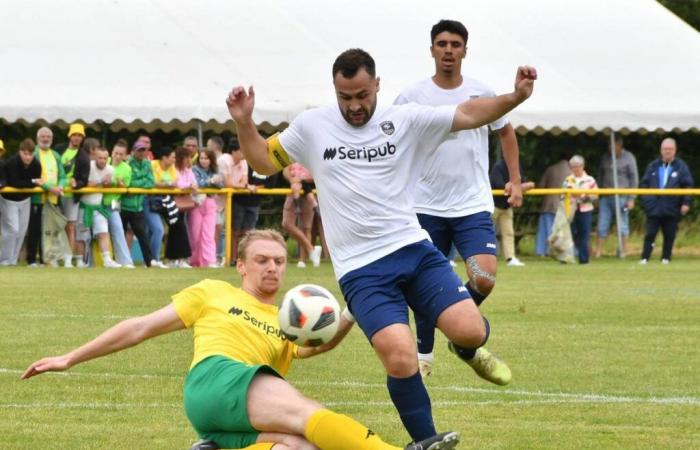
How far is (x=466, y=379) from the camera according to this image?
35.1 feet

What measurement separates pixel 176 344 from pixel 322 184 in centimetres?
538

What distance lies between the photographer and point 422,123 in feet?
25.4

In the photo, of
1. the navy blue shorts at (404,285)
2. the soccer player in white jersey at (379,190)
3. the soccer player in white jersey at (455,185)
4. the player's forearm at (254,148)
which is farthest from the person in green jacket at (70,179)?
the navy blue shorts at (404,285)

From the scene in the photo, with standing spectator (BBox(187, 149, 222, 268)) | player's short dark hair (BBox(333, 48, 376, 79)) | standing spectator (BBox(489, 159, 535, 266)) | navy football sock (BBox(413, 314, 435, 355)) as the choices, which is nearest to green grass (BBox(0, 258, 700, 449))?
navy football sock (BBox(413, 314, 435, 355))

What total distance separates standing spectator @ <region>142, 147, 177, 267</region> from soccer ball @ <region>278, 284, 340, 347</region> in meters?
16.0

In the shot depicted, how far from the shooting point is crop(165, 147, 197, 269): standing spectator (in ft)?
75.7

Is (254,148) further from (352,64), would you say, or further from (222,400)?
(222,400)

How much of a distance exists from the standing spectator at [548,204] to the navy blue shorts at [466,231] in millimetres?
16743

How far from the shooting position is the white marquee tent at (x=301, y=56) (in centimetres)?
2516

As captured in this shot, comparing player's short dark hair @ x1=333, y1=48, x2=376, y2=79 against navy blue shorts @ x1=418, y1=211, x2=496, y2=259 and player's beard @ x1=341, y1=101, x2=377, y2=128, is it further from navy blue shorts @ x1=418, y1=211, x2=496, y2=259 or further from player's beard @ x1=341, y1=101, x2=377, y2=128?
navy blue shorts @ x1=418, y1=211, x2=496, y2=259

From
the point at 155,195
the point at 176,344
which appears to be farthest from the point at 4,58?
the point at 176,344

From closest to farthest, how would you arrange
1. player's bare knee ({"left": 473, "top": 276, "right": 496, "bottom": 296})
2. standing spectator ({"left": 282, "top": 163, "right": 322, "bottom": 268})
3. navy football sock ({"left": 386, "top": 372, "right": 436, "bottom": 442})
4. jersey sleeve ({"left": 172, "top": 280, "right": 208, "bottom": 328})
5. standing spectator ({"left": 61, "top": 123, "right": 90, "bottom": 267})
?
1. jersey sleeve ({"left": 172, "top": 280, "right": 208, "bottom": 328})
2. navy football sock ({"left": 386, "top": 372, "right": 436, "bottom": 442})
3. player's bare knee ({"left": 473, "top": 276, "right": 496, "bottom": 296})
4. standing spectator ({"left": 61, "top": 123, "right": 90, "bottom": 267})
5. standing spectator ({"left": 282, "top": 163, "right": 322, "bottom": 268})

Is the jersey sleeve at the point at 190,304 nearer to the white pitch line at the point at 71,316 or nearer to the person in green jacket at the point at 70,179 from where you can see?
the white pitch line at the point at 71,316

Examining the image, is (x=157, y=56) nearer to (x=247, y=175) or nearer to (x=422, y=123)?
(x=247, y=175)
